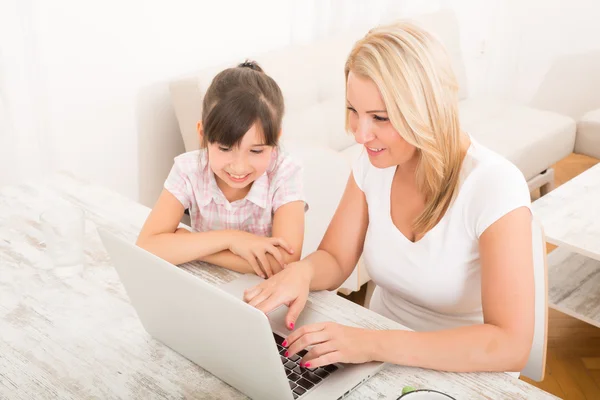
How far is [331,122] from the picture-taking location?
271 cm

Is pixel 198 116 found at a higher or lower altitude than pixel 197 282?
lower

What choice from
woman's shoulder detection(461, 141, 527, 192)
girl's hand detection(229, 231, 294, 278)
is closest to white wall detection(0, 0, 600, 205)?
girl's hand detection(229, 231, 294, 278)

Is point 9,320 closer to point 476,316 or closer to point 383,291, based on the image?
point 383,291

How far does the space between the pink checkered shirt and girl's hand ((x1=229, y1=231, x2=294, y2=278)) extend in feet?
0.59

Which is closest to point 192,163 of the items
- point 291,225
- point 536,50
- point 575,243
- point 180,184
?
point 180,184

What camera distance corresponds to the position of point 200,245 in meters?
1.33

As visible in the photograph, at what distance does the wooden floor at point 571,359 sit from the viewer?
6.73 feet

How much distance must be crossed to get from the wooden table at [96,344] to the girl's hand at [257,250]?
0.05 meters

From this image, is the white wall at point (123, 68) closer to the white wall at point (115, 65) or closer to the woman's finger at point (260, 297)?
the white wall at point (115, 65)

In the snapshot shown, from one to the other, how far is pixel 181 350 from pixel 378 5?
260 cm

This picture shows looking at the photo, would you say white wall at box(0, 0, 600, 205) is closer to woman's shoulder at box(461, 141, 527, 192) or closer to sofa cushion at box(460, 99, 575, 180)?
sofa cushion at box(460, 99, 575, 180)

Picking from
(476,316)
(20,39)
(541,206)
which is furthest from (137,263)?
(541,206)

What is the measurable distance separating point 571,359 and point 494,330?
126cm

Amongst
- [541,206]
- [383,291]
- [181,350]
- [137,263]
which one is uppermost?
[137,263]
